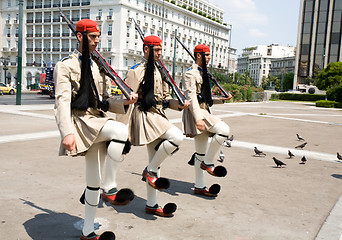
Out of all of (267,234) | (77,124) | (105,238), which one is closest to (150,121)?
(77,124)

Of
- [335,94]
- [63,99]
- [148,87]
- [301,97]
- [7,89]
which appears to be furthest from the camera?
[301,97]

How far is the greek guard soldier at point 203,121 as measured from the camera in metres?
4.73

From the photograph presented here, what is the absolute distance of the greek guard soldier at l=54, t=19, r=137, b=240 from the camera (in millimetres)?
3119

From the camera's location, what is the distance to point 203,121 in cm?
464

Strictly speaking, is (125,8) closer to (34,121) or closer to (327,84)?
(327,84)

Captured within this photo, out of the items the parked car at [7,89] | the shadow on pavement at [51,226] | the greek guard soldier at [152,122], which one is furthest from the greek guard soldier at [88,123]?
the parked car at [7,89]

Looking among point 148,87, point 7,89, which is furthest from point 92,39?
point 7,89

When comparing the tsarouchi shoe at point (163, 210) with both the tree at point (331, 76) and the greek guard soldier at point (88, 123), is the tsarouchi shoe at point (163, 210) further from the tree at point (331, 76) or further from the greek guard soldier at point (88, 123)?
the tree at point (331, 76)

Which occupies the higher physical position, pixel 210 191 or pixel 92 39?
pixel 92 39

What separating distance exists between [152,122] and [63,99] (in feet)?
3.92

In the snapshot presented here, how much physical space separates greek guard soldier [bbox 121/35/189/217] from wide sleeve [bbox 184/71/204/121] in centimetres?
34

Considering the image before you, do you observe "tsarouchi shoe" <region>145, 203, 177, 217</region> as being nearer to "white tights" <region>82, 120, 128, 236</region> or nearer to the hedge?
"white tights" <region>82, 120, 128, 236</region>

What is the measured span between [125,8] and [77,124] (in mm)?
70291

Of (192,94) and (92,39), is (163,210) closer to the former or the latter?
(192,94)
